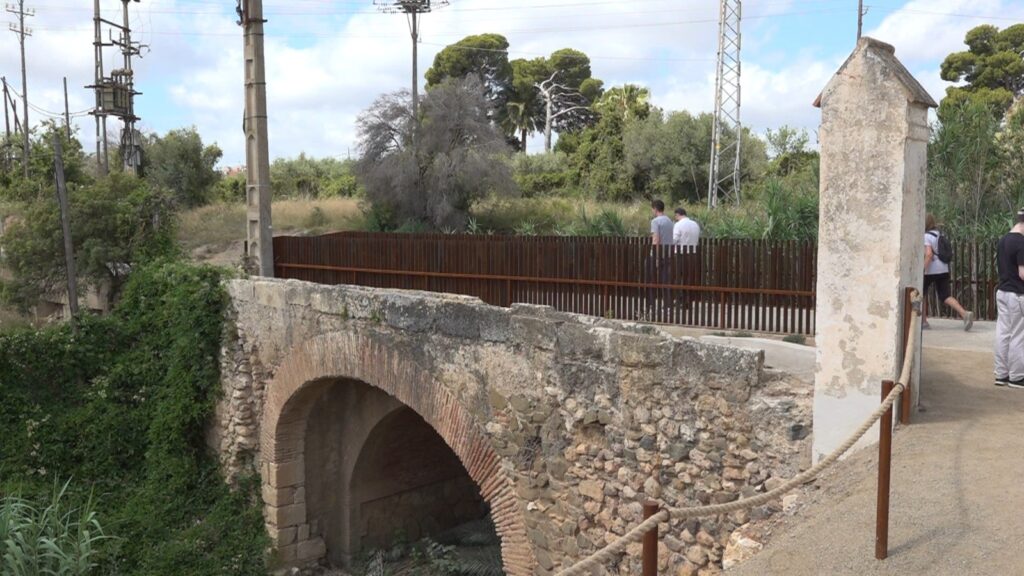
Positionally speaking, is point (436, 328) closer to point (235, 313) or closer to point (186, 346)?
point (235, 313)

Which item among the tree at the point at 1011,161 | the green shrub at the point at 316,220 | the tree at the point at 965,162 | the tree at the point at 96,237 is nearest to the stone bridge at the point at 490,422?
the tree at the point at 96,237

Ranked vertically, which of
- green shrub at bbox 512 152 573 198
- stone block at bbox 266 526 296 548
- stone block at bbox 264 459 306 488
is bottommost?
stone block at bbox 266 526 296 548

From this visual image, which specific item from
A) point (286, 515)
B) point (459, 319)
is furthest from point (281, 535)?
point (459, 319)

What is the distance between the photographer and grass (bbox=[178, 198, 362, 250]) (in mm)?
24703

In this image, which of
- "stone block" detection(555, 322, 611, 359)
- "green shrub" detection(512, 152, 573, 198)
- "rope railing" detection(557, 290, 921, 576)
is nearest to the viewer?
"rope railing" detection(557, 290, 921, 576)

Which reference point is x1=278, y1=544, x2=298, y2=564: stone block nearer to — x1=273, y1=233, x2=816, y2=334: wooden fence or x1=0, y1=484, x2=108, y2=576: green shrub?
x1=0, y1=484, x2=108, y2=576: green shrub

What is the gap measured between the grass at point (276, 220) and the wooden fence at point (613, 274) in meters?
11.5

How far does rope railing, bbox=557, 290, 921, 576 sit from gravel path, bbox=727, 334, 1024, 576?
29 centimetres

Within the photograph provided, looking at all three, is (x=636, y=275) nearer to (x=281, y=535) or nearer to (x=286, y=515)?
(x=286, y=515)

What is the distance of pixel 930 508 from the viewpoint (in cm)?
415

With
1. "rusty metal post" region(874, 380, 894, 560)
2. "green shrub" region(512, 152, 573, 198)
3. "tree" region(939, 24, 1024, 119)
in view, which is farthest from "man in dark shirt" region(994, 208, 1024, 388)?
"tree" region(939, 24, 1024, 119)

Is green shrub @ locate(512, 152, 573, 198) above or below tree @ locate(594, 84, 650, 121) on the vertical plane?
below

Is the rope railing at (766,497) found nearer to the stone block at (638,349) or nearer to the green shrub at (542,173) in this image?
the stone block at (638,349)

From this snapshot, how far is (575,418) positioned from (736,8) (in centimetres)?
2022
